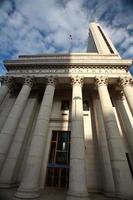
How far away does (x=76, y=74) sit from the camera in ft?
56.0

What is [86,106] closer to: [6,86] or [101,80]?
[101,80]

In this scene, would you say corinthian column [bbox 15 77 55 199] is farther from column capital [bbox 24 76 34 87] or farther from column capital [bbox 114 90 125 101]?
column capital [bbox 114 90 125 101]

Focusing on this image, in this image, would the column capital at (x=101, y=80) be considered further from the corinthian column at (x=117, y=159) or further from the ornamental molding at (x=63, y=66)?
the corinthian column at (x=117, y=159)

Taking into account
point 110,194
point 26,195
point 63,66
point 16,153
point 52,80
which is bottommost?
point 26,195

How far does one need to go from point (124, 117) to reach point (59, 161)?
887cm

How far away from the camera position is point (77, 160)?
10.8 m

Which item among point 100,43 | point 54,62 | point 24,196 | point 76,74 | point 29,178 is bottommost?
point 24,196

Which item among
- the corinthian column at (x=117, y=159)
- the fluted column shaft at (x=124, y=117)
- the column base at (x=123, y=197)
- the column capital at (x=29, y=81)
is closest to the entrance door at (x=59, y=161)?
the corinthian column at (x=117, y=159)

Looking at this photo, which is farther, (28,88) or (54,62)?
(54,62)

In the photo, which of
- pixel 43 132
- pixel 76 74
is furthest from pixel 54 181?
pixel 76 74

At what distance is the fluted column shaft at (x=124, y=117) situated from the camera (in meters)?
14.2

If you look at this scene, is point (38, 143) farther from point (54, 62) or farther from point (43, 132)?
point (54, 62)

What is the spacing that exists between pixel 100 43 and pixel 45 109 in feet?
83.0

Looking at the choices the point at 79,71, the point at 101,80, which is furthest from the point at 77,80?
the point at 101,80
